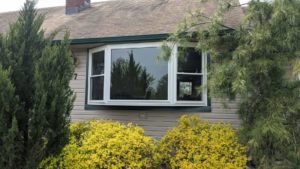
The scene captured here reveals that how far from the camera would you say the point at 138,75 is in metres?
7.05

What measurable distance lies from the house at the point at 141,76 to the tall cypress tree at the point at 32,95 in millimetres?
2284

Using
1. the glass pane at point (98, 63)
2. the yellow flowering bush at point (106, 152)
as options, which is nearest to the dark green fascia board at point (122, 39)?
the glass pane at point (98, 63)

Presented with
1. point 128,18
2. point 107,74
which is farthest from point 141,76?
point 128,18

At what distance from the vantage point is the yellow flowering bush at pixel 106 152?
515 centimetres

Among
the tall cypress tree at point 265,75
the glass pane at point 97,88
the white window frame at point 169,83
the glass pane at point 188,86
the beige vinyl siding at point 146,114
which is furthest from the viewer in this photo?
the glass pane at point 97,88

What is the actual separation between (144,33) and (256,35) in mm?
2853

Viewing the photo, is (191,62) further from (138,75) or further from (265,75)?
(265,75)

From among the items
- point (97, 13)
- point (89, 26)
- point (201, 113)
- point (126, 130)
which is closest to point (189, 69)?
point (201, 113)

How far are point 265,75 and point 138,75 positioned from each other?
9.60ft

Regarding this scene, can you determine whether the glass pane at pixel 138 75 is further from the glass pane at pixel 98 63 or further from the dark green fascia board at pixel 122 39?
the glass pane at pixel 98 63

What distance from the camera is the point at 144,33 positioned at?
6.97 metres

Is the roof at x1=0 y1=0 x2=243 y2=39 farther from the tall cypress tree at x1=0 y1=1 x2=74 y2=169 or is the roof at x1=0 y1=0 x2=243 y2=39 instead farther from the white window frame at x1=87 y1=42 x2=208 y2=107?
the tall cypress tree at x1=0 y1=1 x2=74 y2=169

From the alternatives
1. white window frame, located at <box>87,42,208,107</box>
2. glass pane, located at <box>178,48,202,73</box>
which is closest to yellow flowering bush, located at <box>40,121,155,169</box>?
white window frame, located at <box>87,42,208,107</box>

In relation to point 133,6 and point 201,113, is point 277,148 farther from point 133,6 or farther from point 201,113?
point 133,6
